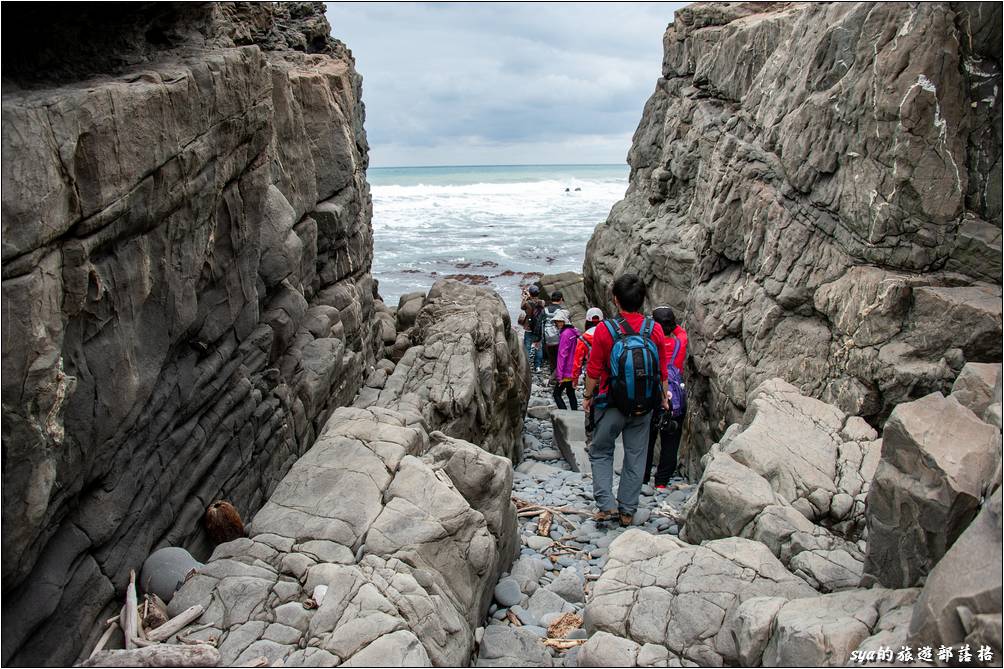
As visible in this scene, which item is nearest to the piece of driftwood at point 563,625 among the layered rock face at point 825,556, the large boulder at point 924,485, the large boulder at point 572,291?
the layered rock face at point 825,556

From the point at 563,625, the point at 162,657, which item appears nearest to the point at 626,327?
the point at 563,625

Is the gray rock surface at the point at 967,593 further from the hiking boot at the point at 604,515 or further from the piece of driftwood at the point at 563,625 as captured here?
the hiking boot at the point at 604,515

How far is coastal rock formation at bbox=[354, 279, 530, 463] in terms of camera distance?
34.2 feet

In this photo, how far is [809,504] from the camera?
6.44 metres

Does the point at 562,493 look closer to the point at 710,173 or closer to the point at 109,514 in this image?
the point at 109,514

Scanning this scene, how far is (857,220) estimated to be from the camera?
8367 mm

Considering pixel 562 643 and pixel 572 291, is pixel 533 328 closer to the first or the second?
pixel 572 291

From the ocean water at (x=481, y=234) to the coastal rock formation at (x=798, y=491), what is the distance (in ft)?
71.5

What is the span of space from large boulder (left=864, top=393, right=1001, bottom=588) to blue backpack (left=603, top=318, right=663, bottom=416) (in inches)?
110

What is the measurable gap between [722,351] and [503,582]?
205 inches

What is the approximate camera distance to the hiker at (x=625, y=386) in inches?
293

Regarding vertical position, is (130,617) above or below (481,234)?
above

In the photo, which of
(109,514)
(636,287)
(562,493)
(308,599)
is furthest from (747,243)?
(109,514)

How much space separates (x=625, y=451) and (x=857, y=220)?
3896 millimetres
